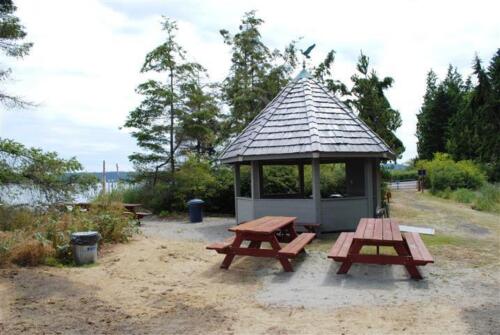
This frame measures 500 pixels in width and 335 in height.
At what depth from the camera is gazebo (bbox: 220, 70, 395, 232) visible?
10672mm

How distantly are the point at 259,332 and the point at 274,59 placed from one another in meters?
20.4

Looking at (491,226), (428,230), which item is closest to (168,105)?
(428,230)

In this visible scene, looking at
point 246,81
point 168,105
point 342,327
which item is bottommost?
point 342,327

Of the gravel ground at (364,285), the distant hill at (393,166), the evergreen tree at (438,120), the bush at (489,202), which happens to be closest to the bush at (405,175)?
the distant hill at (393,166)

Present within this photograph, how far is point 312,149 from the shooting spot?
10266mm

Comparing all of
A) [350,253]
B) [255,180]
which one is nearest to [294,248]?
[350,253]

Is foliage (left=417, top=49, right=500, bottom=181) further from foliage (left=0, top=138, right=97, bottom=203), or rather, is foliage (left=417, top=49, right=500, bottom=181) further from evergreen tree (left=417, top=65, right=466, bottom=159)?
foliage (left=0, top=138, right=97, bottom=203)

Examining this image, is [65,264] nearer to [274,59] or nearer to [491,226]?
[491,226]

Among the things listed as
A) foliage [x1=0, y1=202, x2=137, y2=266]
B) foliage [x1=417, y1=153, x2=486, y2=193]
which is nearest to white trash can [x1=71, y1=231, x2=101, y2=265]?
foliage [x1=0, y1=202, x2=137, y2=266]

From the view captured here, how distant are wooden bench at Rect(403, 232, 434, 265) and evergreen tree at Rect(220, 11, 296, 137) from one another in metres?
15.4

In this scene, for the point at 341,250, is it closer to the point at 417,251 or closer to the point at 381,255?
the point at 381,255

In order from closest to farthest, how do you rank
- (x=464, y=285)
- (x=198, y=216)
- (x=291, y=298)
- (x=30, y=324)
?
(x=30, y=324), (x=291, y=298), (x=464, y=285), (x=198, y=216)

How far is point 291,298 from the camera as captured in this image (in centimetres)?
550

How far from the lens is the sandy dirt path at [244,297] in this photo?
4.48m
